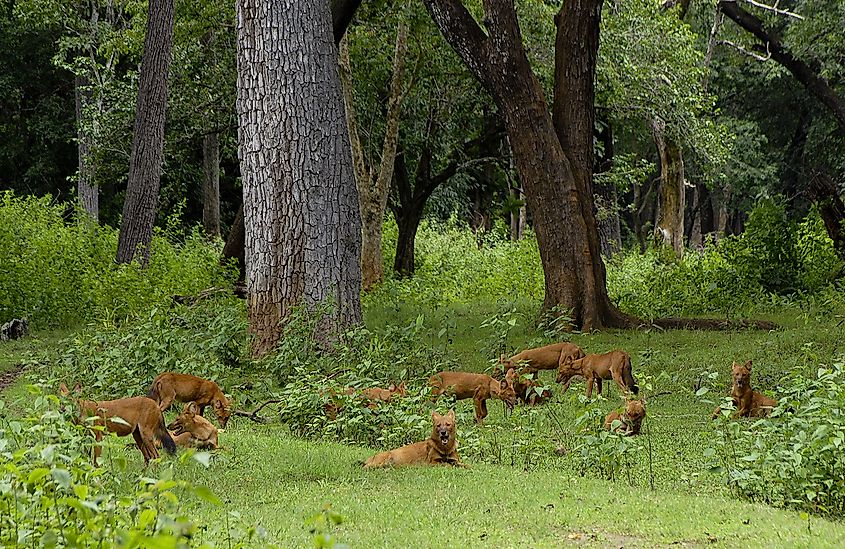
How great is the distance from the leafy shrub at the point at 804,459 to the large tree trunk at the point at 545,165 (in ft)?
25.1

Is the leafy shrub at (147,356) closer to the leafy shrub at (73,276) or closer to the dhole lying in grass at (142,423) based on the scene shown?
the dhole lying in grass at (142,423)

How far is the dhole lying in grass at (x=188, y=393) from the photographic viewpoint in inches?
341

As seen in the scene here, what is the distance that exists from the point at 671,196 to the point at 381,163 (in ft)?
28.5

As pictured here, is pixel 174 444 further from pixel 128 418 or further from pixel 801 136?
pixel 801 136

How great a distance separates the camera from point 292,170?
40.9 feet

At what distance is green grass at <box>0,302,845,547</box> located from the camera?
208 inches

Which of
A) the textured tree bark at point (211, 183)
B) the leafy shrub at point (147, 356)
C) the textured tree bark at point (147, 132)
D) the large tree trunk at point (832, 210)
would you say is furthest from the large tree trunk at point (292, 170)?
the textured tree bark at point (211, 183)

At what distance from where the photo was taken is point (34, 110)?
39125mm

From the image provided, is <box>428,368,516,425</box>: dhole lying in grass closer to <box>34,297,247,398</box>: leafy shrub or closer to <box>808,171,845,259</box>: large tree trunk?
<box>34,297,247,398</box>: leafy shrub

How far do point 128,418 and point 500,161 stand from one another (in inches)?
767

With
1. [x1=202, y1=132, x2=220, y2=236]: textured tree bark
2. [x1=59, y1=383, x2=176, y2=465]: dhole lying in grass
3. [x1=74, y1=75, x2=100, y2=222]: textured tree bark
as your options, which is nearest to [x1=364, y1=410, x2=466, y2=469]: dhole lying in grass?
[x1=59, y1=383, x2=176, y2=465]: dhole lying in grass

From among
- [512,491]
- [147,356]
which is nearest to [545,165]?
[147,356]

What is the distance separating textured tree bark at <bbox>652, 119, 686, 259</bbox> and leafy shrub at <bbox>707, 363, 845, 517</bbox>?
65.6 ft

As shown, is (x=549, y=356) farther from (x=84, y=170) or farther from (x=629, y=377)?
(x=84, y=170)
